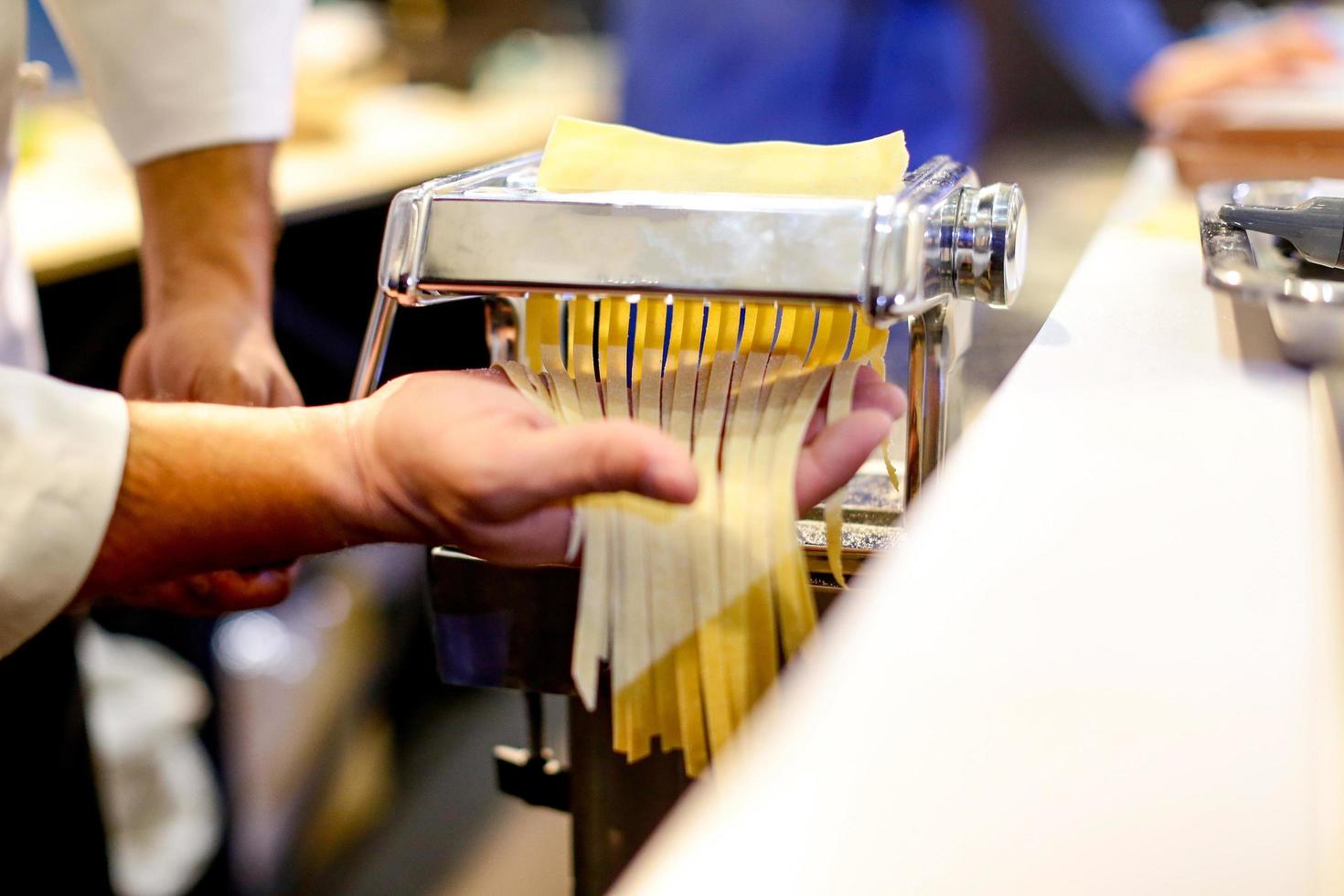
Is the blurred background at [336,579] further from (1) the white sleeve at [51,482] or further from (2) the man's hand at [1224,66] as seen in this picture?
(1) the white sleeve at [51,482]

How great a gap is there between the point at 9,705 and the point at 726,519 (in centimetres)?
88

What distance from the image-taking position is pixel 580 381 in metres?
0.50

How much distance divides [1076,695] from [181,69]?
0.83 meters

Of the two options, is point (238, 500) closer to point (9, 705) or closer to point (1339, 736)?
point (1339, 736)

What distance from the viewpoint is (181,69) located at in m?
0.86

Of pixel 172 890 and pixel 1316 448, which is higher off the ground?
pixel 1316 448

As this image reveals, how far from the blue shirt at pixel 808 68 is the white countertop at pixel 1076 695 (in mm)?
1022

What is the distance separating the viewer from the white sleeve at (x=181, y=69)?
85 centimetres

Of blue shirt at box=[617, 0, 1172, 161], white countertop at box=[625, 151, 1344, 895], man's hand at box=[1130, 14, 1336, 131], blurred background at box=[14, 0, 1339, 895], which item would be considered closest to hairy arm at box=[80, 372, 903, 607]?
white countertop at box=[625, 151, 1344, 895]

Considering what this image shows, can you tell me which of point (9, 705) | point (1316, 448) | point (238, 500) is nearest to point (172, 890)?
point (9, 705)

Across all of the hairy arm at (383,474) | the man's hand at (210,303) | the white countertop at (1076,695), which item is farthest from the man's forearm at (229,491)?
the white countertop at (1076,695)

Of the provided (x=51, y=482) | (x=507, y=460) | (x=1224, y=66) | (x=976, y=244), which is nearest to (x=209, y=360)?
(x=51, y=482)

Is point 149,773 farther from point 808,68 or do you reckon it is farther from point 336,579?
point 808,68

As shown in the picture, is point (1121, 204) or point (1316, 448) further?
point (1121, 204)
